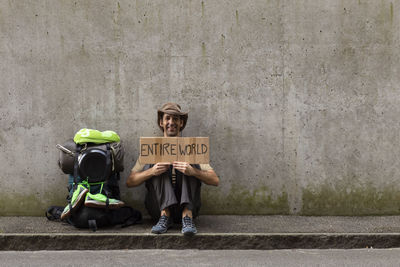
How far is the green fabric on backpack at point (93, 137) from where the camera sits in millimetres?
4867

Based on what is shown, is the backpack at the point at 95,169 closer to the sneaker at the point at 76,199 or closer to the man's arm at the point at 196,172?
the sneaker at the point at 76,199

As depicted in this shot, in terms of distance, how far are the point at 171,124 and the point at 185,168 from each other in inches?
24.7

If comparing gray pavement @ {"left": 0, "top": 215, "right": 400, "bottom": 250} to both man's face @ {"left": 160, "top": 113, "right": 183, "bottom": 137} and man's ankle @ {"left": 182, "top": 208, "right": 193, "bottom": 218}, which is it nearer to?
man's ankle @ {"left": 182, "top": 208, "right": 193, "bottom": 218}

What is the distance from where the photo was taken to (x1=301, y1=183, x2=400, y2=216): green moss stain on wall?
545cm

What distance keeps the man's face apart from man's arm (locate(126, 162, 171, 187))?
1.53ft

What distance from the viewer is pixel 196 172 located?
4621 millimetres

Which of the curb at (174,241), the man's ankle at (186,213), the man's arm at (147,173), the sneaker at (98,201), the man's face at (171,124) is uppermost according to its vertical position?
the man's face at (171,124)

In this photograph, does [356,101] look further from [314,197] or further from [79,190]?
[79,190]

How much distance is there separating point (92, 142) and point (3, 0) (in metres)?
2.16

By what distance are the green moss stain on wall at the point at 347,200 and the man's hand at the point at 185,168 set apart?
1691mm

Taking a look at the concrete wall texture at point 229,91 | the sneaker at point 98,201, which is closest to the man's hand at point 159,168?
the sneaker at point 98,201

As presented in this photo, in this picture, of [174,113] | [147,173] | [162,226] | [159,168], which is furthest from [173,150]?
[162,226]

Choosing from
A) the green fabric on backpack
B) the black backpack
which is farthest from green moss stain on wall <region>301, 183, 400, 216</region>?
the green fabric on backpack

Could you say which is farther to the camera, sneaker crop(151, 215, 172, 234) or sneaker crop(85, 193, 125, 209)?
sneaker crop(85, 193, 125, 209)
